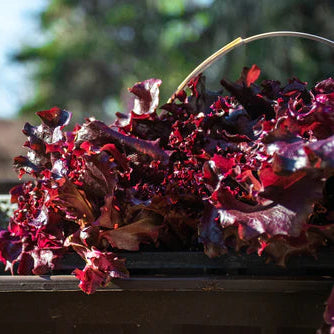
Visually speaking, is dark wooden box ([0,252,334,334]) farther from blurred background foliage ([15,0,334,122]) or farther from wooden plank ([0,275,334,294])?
blurred background foliage ([15,0,334,122])

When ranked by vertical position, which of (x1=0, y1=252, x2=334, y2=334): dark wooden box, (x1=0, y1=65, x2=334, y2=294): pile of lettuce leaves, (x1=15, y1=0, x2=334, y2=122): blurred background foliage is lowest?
(x1=0, y1=252, x2=334, y2=334): dark wooden box

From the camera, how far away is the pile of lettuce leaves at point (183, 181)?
81 centimetres

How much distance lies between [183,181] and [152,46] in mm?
13757

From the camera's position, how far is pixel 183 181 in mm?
988

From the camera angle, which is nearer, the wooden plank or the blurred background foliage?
the wooden plank

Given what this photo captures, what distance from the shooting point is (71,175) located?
38.8 inches

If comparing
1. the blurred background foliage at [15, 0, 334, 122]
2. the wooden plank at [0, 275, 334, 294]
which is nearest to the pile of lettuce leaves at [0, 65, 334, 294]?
the wooden plank at [0, 275, 334, 294]

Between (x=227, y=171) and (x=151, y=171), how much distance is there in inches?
5.9

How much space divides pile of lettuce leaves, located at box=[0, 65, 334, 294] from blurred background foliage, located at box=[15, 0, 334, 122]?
8563mm

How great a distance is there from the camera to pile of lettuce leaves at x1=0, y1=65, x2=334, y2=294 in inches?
31.7

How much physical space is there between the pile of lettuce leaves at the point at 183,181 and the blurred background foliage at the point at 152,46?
337 inches

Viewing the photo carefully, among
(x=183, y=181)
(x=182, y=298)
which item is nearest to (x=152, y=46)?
(x=183, y=181)

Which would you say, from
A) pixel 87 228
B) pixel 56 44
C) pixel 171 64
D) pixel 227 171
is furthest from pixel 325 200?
pixel 56 44

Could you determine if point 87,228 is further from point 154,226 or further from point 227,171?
point 227,171
